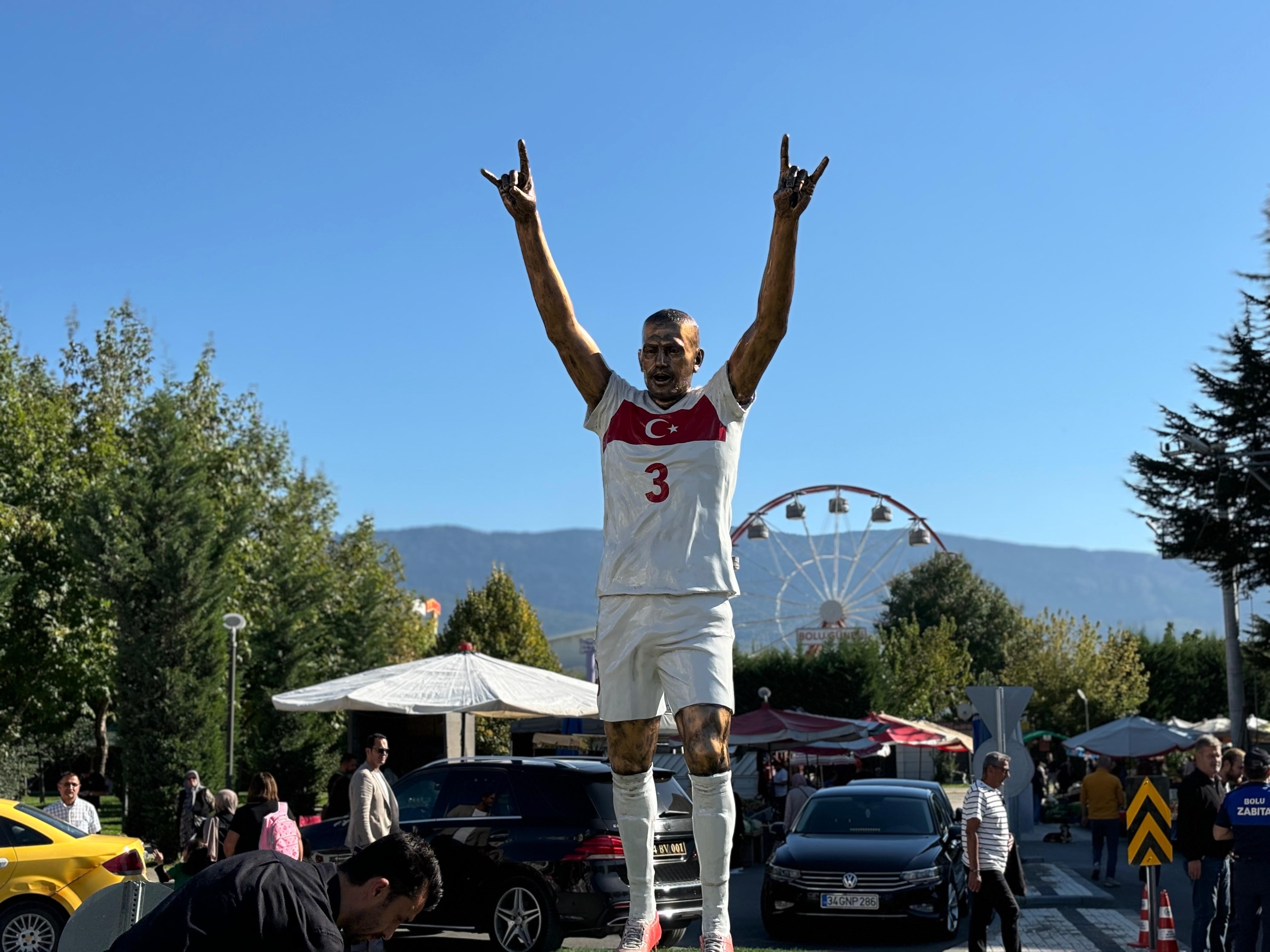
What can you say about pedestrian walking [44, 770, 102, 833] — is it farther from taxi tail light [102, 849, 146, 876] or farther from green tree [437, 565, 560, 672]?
green tree [437, 565, 560, 672]

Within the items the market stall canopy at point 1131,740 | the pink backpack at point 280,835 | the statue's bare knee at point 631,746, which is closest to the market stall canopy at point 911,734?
the market stall canopy at point 1131,740

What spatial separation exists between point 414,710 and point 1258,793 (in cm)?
961

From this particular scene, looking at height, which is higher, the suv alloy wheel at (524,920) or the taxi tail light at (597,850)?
the taxi tail light at (597,850)

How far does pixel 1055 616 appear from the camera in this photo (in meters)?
79.1

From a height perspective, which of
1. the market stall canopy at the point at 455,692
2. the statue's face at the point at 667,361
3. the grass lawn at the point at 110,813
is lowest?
the grass lawn at the point at 110,813

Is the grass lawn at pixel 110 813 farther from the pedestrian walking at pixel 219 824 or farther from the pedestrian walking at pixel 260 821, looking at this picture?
the pedestrian walking at pixel 260 821

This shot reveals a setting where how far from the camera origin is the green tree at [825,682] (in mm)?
60219

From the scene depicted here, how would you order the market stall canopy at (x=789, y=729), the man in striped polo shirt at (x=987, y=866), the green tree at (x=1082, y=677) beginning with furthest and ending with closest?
1. the green tree at (x=1082, y=677)
2. the market stall canopy at (x=789, y=729)
3. the man in striped polo shirt at (x=987, y=866)

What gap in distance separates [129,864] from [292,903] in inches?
316

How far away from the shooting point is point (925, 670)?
73.2m

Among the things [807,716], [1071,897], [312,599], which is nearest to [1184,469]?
[807,716]

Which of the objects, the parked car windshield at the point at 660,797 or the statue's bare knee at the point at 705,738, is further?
the parked car windshield at the point at 660,797

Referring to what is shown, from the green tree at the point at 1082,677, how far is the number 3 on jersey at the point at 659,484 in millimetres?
67447

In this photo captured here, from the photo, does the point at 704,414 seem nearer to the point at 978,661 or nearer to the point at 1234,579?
the point at 1234,579
